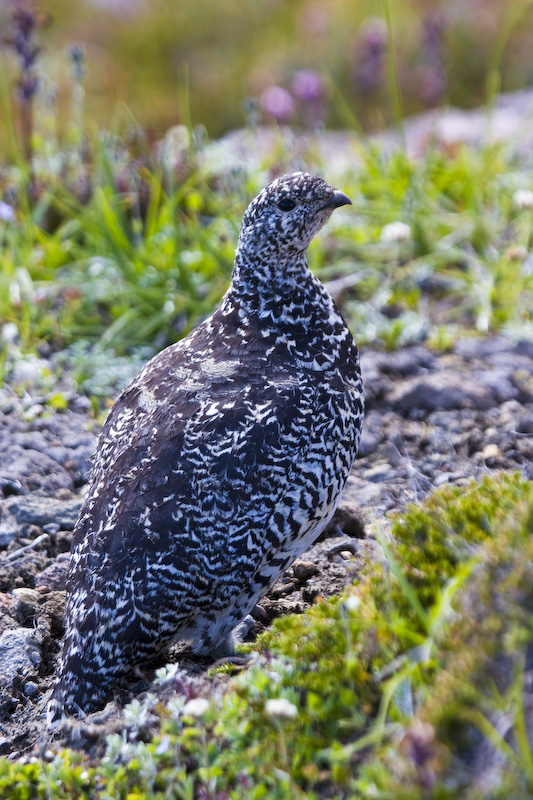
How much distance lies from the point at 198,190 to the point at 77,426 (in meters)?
3.11

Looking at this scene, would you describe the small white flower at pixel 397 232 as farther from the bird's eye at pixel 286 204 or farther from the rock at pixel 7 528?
the rock at pixel 7 528

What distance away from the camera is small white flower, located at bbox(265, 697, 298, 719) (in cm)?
253

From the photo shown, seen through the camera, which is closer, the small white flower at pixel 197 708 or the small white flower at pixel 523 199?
the small white flower at pixel 197 708

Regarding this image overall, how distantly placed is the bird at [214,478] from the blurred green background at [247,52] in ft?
29.1

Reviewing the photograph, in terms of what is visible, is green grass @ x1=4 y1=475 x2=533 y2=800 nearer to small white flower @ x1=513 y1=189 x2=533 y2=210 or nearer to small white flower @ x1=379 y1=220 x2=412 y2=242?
small white flower @ x1=379 y1=220 x2=412 y2=242

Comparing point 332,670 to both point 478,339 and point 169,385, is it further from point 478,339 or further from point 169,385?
point 478,339

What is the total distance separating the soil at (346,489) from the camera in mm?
3801

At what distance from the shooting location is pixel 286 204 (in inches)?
163

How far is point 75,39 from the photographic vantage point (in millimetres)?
19688

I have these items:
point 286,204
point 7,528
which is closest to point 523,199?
point 286,204

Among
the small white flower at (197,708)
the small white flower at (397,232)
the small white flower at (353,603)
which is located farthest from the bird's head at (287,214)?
the small white flower at (397,232)

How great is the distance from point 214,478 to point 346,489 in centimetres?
152

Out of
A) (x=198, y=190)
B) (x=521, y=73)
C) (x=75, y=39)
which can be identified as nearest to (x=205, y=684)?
(x=198, y=190)

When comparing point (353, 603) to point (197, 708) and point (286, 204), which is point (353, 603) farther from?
point (286, 204)
